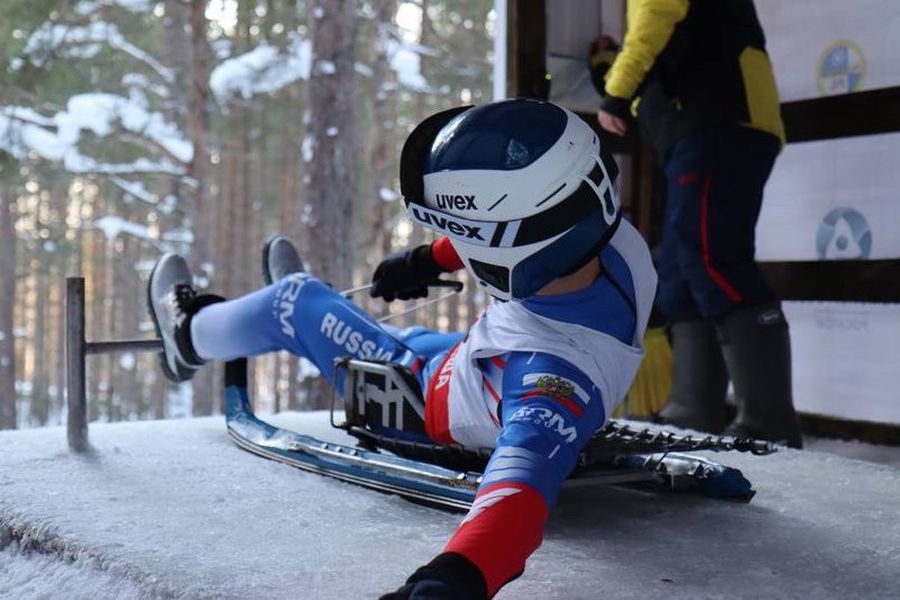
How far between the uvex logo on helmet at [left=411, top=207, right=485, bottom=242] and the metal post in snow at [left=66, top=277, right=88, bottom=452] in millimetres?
1192

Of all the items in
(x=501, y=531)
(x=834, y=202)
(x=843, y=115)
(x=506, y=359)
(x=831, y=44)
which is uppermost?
(x=831, y=44)

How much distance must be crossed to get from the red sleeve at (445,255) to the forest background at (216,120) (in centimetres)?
425

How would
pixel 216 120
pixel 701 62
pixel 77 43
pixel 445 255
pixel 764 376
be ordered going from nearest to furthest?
pixel 445 255, pixel 764 376, pixel 701 62, pixel 77 43, pixel 216 120

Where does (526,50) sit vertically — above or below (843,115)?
above

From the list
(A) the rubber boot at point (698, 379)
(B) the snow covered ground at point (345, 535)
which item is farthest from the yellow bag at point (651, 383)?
(B) the snow covered ground at point (345, 535)

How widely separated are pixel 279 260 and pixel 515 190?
1.37 m

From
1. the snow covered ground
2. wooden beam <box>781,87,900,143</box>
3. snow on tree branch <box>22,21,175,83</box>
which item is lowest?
the snow covered ground

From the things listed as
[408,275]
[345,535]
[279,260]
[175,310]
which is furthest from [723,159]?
[345,535]

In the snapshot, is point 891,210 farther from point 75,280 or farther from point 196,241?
point 196,241

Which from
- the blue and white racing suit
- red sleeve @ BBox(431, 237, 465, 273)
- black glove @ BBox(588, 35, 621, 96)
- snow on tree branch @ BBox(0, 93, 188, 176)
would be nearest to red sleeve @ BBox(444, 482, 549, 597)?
the blue and white racing suit

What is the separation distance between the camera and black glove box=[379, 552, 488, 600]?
1.12 m

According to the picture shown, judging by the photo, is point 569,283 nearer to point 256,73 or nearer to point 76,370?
point 76,370

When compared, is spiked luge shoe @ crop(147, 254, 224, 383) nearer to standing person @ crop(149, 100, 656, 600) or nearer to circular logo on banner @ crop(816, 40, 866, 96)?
standing person @ crop(149, 100, 656, 600)

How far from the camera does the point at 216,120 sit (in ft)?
41.3
